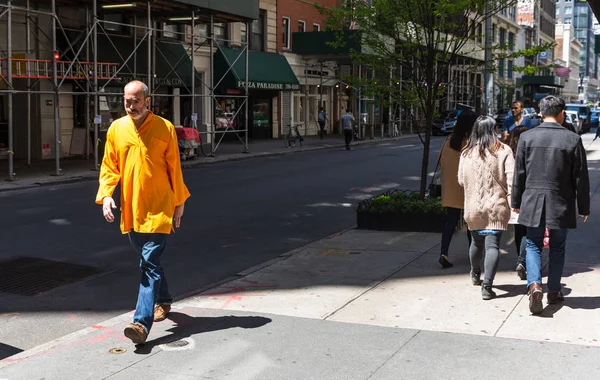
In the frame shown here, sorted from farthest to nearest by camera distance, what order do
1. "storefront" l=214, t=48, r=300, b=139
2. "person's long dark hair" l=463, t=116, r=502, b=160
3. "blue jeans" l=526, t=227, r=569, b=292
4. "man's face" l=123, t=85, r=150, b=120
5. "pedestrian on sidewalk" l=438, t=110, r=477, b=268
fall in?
"storefront" l=214, t=48, r=300, b=139 → "pedestrian on sidewalk" l=438, t=110, r=477, b=268 → "person's long dark hair" l=463, t=116, r=502, b=160 → "blue jeans" l=526, t=227, r=569, b=292 → "man's face" l=123, t=85, r=150, b=120

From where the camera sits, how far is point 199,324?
6.09 metres

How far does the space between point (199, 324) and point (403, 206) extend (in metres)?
5.37

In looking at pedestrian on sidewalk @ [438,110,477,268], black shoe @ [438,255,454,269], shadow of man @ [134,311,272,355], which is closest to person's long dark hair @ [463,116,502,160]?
pedestrian on sidewalk @ [438,110,477,268]

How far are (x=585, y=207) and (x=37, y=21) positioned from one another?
20.0 metres

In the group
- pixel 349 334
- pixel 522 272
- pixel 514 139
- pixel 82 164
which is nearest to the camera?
pixel 349 334

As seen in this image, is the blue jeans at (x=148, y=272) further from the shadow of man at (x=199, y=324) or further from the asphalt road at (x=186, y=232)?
the asphalt road at (x=186, y=232)

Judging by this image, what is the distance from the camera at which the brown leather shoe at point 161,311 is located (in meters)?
6.15

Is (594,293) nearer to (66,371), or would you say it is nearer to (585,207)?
(585,207)


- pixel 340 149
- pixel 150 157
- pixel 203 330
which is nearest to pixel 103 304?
pixel 203 330

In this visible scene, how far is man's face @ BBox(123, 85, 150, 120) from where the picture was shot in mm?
5492

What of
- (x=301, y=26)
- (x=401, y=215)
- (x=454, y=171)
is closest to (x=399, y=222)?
(x=401, y=215)

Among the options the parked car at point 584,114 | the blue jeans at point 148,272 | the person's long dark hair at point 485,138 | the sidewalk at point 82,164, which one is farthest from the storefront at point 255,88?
the blue jeans at point 148,272

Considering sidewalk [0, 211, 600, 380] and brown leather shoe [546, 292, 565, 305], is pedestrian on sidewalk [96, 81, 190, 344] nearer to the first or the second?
sidewalk [0, 211, 600, 380]

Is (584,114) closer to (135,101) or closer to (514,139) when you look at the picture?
(514,139)
